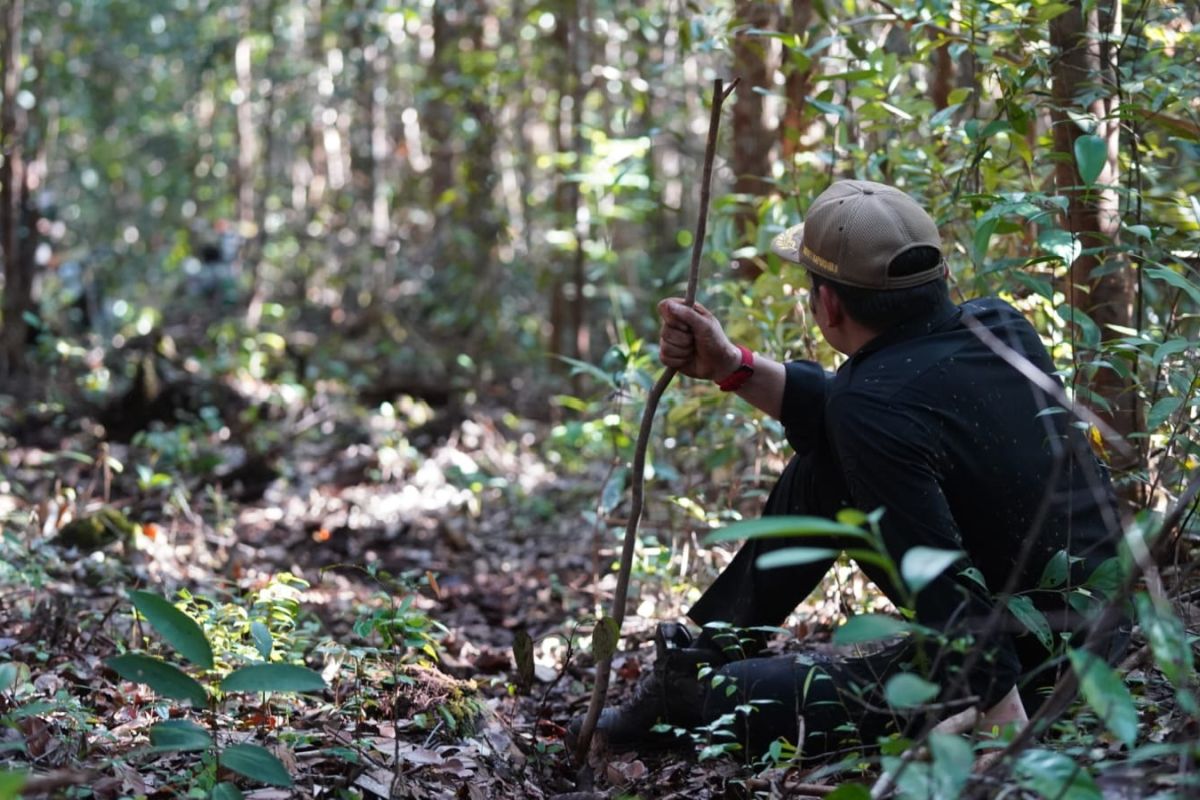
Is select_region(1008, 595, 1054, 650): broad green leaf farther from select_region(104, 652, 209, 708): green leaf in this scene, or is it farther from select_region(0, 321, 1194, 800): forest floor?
select_region(104, 652, 209, 708): green leaf

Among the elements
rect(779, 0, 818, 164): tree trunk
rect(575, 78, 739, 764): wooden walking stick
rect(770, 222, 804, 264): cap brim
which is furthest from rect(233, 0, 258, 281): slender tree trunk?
rect(575, 78, 739, 764): wooden walking stick

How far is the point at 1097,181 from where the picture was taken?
3.33 metres

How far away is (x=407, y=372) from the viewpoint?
9.59m

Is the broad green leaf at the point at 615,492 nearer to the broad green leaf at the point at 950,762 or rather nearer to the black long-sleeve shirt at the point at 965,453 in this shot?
the black long-sleeve shirt at the point at 965,453

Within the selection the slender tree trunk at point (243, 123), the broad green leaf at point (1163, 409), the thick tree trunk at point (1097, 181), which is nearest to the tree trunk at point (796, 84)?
the thick tree trunk at point (1097, 181)

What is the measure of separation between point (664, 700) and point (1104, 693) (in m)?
1.59

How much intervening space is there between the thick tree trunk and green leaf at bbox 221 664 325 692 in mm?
2397

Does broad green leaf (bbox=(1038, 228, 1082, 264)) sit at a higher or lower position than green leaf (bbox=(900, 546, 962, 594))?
higher

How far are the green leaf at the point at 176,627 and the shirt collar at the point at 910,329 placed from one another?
1.63 m

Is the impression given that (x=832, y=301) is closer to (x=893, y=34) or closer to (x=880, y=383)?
(x=880, y=383)

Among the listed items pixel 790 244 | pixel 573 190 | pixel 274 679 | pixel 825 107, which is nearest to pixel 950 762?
pixel 274 679

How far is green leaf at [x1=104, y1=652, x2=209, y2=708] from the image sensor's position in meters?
2.04

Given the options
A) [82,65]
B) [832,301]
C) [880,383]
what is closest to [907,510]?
[880,383]

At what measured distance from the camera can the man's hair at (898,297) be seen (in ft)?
9.04
